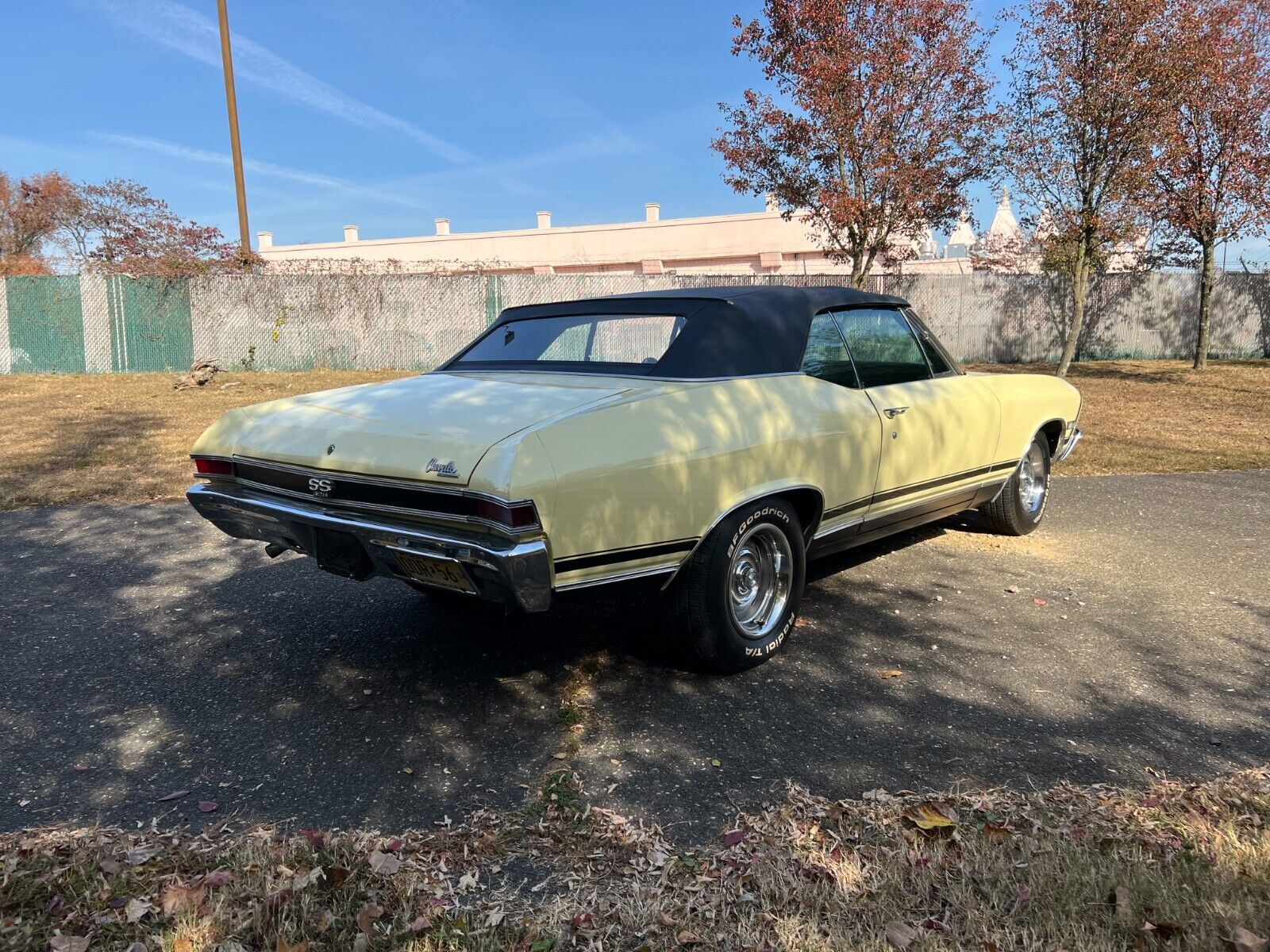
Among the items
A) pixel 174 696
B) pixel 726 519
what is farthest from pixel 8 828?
pixel 726 519

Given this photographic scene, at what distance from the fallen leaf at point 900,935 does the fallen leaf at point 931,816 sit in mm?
431

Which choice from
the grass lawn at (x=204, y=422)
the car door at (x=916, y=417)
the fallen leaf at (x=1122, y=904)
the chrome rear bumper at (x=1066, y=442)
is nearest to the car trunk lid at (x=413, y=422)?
the car door at (x=916, y=417)

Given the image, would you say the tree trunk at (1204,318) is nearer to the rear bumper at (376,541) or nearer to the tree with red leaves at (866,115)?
the tree with red leaves at (866,115)

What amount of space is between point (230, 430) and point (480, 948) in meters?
2.42

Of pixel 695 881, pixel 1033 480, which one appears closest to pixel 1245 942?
pixel 695 881

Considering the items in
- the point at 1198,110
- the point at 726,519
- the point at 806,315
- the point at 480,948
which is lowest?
the point at 480,948

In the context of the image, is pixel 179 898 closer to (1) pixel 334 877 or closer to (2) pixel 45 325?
(1) pixel 334 877

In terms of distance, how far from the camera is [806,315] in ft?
14.0

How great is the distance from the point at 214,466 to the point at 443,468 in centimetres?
131

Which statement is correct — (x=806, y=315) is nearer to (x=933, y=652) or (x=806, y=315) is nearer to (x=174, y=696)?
(x=933, y=652)

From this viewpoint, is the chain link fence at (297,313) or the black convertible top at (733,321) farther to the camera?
the chain link fence at (297,313)

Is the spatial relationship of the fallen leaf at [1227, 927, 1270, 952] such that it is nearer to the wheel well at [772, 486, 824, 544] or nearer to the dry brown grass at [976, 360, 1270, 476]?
the wheel well at [772, 486, 824, 544]

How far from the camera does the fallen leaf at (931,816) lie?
2.58m

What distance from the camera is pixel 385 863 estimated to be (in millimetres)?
2432
